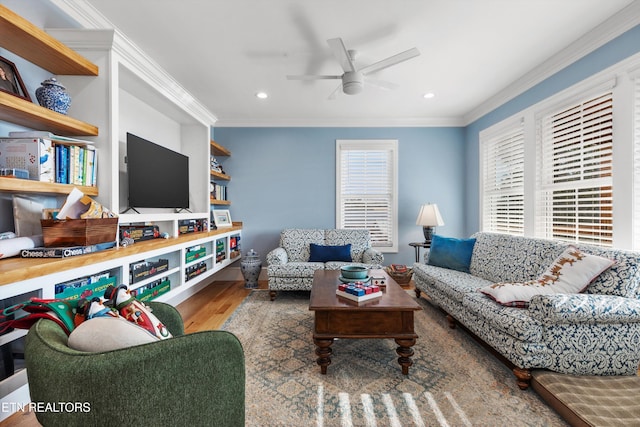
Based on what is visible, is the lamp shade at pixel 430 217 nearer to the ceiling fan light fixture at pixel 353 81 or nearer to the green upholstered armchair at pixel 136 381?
the ceiling fan light fixture at pixel 353 81

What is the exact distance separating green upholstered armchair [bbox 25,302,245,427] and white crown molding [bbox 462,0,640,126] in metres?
3.35

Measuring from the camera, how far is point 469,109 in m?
3.98

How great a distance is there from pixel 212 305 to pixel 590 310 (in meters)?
3.29

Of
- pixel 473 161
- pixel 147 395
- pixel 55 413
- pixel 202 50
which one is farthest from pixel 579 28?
pixel 55 413

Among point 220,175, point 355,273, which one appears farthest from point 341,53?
point 220,175

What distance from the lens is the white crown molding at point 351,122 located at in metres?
4.31

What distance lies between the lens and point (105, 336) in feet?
2.71

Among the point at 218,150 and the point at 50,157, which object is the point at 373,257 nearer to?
the point at 218,150

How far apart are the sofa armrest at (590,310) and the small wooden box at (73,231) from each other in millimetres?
2759

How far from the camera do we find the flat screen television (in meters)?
2.35

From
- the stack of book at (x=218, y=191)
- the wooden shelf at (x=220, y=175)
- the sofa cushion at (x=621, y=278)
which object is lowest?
the sofa cushion at (x=621, y=278)

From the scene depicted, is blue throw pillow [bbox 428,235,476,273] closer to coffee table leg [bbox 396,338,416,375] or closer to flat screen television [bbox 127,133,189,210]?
coffee table leg [bbox 396,338,416,375]

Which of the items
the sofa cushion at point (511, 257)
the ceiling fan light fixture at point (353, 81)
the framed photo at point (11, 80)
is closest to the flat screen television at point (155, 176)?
the framed photo at point (11, 80)

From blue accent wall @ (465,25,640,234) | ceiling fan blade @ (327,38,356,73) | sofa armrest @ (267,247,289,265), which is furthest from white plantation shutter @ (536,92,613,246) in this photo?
sofa armrest @ (267,247,289,265)
